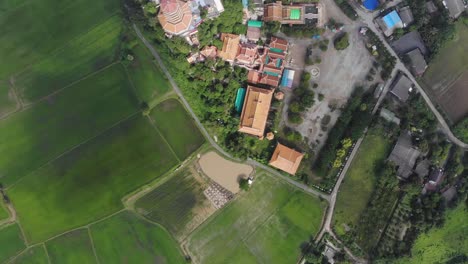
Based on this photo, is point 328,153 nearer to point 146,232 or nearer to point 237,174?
point 237,174

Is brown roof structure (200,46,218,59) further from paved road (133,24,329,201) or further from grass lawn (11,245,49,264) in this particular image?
grass lawn (11,245,49,264)

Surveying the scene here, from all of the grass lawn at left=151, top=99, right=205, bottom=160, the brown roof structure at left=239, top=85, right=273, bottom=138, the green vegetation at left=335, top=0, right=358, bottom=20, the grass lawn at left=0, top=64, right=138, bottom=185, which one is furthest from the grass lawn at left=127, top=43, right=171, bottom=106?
the green vegetation at left=335, top=0, right=358, bottom=20

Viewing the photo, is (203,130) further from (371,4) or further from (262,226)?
(371,4)

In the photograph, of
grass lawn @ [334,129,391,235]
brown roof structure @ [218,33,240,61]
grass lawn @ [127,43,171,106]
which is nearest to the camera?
brown roof structure @ [218,33,240,61]

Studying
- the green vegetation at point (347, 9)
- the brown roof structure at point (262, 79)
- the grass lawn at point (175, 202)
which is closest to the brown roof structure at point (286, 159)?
the brown roof structure at point (262, 79)

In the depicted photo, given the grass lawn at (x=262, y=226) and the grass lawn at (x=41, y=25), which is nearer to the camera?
the grass lawn at (x=41, y=25)

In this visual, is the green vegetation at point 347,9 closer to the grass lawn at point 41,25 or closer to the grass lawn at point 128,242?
the grass lawn at point 41,25

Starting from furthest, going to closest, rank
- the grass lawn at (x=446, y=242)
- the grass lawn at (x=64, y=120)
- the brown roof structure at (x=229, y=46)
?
1. the grass lawn at (x=446, y=242)
2. the grass lawn at (x=64, y=120)
3. the brown roof structure at (x=229, y=46)
